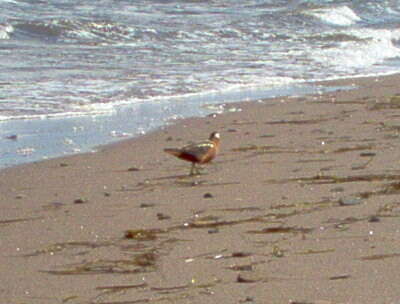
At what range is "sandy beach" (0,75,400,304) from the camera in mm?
4156

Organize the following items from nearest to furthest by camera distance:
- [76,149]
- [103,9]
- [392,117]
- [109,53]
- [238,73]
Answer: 1. [76,149]
2. [392,117]
3. [238,73]
4. [109,53]
5. [103,9]

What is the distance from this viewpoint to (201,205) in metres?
5.82

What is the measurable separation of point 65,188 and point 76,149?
1.67 m

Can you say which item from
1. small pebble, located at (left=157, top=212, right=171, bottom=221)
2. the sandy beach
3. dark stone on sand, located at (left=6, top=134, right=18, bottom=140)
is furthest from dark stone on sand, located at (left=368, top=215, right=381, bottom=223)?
dark stone on sand, located at (left=6, top=134, right=18, bottom=140)

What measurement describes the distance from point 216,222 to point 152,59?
976 centimetres

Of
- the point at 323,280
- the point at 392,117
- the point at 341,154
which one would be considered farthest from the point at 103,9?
the point at 323,280

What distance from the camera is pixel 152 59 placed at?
14953mm

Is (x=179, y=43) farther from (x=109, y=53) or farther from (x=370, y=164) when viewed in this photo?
(x=370, y=164)

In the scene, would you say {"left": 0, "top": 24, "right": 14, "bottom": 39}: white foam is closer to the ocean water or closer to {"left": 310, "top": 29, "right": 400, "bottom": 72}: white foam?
the ocean water

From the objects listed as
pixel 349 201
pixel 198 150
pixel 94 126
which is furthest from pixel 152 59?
pixel 349 201

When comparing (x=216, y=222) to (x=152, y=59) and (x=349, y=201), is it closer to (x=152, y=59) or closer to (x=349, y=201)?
(x=349, y=201)

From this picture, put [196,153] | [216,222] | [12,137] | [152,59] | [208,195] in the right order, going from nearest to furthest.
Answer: [216,222] → [208,195] → [196,153] → [12,137] → [152,59]

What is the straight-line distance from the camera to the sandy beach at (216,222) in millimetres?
4156

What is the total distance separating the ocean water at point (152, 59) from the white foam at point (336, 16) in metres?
0.04
